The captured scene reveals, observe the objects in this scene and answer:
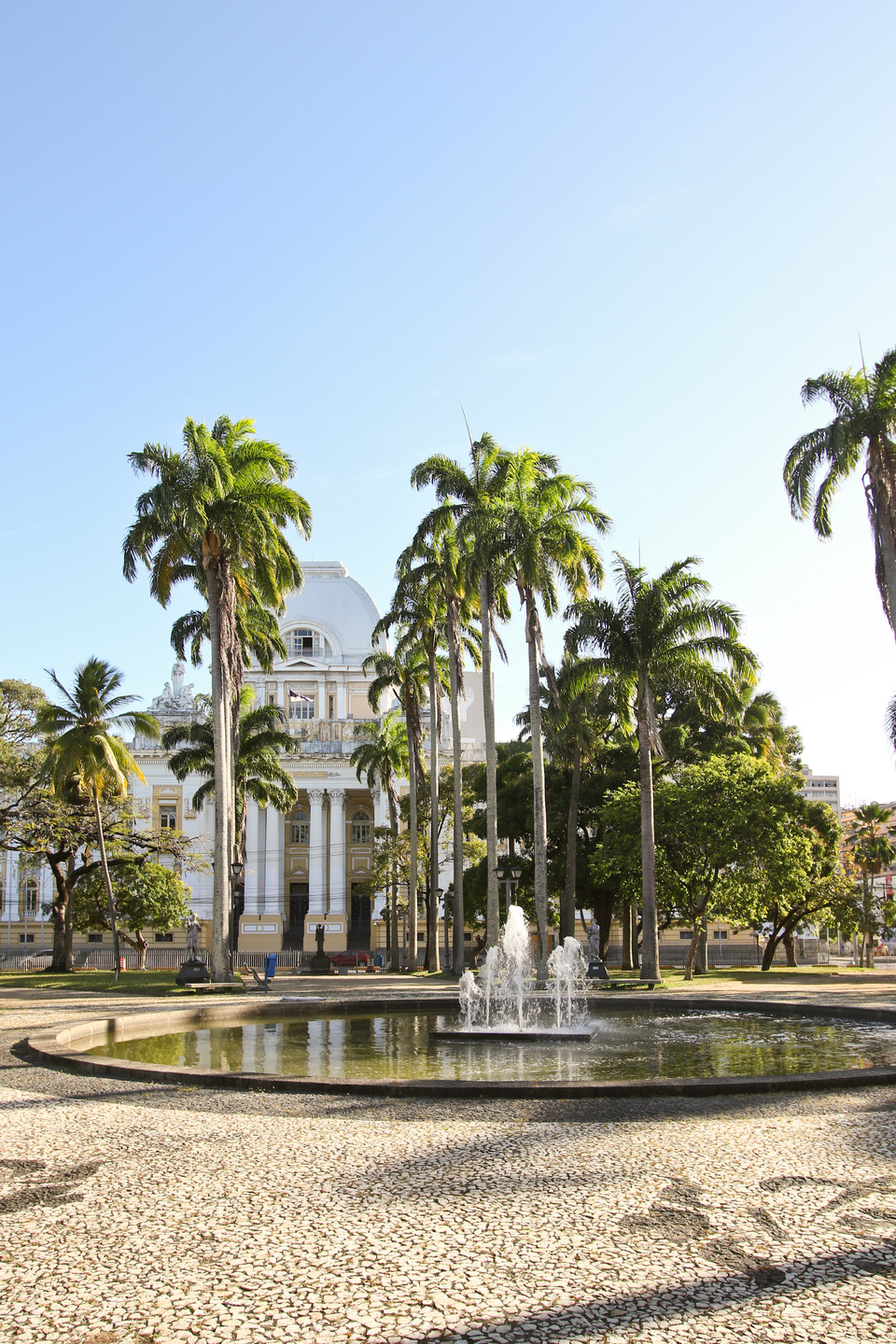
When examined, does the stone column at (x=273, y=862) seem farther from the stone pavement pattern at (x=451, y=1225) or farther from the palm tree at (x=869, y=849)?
the stone pavement pattern at (x=451, y=1225)

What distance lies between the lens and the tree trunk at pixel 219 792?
2495 centimetres

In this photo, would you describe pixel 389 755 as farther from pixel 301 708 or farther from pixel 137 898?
pixel 301 708

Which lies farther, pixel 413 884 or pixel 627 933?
pixel 627 933

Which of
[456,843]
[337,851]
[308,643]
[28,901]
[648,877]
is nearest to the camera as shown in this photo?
[648,877]

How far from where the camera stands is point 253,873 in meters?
64.2

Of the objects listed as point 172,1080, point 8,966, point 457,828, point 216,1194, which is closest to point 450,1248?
point 216,1194

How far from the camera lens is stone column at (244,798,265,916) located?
62.8 meters

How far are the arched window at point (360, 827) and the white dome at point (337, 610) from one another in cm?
1060

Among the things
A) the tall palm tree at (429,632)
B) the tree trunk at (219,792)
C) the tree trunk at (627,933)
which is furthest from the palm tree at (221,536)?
the tree trunk at (627,933)

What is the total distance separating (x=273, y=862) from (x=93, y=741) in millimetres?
32428

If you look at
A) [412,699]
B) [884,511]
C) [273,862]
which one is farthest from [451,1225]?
[273,862]

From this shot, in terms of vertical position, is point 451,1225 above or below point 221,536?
below

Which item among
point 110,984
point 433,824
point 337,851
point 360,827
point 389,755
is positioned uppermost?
point 389,755

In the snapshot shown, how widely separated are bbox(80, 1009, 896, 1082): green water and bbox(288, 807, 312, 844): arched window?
5199 cm
